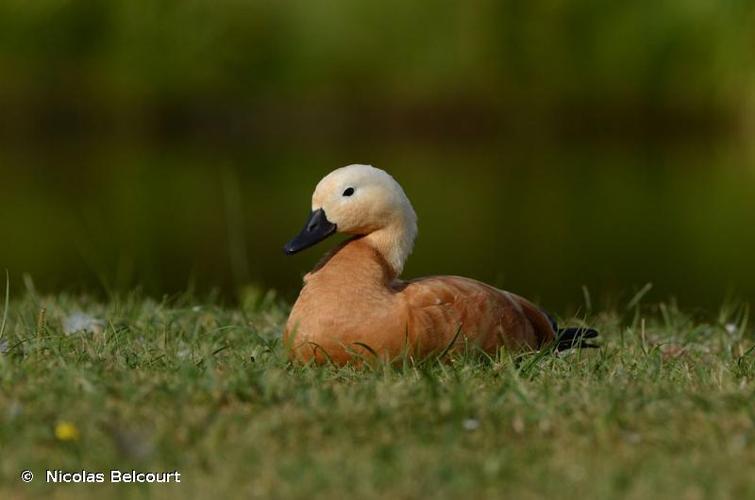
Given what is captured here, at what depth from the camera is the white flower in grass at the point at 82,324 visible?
5707 mm

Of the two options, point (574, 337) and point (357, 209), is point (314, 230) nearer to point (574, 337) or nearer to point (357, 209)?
point (357, 209)

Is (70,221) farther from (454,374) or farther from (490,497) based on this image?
(490,497)

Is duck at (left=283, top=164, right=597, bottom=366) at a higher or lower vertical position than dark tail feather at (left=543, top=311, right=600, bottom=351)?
higher

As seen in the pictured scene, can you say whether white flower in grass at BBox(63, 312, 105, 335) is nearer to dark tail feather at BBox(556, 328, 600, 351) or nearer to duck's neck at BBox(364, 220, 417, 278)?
duck's neck at BBox(364, 220, 417, 278)

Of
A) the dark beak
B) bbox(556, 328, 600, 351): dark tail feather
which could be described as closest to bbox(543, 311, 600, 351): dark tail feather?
bbox(556, 328, 600, 351): dark tail feather

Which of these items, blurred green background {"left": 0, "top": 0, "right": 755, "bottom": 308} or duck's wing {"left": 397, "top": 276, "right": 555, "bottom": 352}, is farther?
blurred green background {"left": 0, "top": 0, "right": 755, "bottom": 308}

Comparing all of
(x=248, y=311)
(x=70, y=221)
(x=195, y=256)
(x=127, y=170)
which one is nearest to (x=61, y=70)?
(x=127, y=170)

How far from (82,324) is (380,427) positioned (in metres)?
2.47

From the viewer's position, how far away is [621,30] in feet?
109

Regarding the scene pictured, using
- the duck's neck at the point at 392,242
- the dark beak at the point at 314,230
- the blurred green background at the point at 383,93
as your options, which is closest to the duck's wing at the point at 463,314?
the duck's neck at the point at 392,242

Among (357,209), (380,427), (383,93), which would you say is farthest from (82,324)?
(383,93)

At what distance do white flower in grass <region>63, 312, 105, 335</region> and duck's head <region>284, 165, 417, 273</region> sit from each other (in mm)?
1113

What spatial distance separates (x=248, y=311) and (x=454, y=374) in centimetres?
233

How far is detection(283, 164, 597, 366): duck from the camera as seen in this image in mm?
4820
